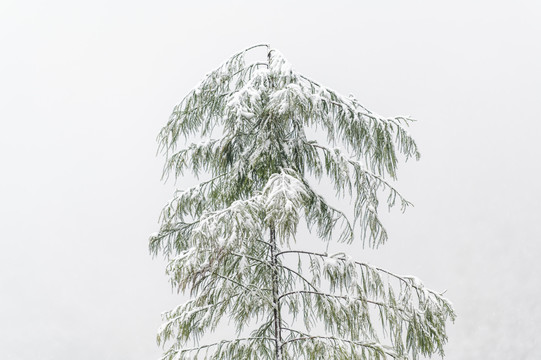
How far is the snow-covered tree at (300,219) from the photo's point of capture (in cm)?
387

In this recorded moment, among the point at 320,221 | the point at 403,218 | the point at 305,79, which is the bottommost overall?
the point at 320,221

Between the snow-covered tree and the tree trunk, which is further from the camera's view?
the tree trunk

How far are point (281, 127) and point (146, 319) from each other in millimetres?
122940

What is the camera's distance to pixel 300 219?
12.1ft

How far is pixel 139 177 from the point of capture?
647 feet

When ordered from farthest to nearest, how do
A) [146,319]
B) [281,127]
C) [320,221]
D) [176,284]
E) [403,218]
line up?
[403,218], [146,319], [320,221], [281,127], [176,284]

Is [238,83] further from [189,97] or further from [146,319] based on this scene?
[146,319]

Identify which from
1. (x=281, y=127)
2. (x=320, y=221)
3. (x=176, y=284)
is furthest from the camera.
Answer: (x=320, y=221)

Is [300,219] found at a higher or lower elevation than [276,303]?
higher

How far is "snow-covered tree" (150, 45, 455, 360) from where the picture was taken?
152 inches

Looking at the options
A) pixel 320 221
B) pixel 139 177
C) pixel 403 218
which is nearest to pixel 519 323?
pixel 403 218

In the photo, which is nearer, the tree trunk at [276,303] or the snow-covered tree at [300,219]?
the snow-covered tree at [300,219]

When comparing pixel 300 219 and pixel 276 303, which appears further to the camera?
pixel 276 303

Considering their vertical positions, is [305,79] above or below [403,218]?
below
